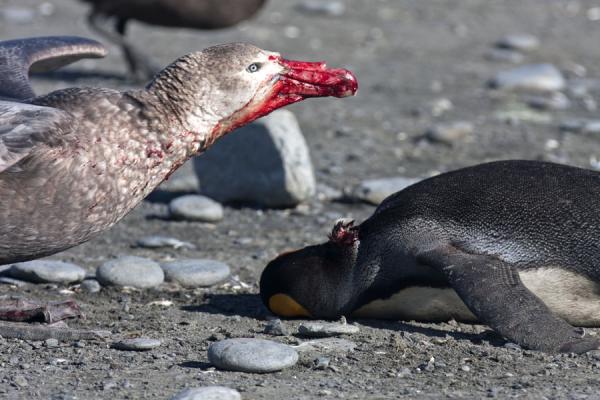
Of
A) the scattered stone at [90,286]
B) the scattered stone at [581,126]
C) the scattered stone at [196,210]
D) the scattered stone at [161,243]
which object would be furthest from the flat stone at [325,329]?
the scattered stone at [581,126]

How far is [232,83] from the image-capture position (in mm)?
5676

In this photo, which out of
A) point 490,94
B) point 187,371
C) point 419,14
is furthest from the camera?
point 419,14

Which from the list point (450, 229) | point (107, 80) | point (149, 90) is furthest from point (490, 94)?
point (149, 90)

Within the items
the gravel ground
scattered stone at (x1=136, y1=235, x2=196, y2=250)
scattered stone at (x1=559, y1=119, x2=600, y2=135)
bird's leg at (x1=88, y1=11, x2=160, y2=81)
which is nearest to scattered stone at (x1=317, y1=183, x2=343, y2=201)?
the gravel ground

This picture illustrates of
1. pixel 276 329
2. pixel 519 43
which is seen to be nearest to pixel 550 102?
pixel 519 43

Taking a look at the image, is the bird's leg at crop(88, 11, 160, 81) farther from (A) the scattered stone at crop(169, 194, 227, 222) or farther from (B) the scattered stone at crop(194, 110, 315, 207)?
(A) the scattered stone at crop(169, 194, 227, 222)

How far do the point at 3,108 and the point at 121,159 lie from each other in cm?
62

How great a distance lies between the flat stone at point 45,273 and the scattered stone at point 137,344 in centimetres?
140

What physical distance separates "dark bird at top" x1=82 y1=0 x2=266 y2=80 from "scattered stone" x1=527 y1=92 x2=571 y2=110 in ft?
11.4

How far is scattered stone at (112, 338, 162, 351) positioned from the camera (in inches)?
230

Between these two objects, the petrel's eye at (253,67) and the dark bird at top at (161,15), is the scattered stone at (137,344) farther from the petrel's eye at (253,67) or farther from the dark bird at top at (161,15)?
the dark bird at top at (161,15)

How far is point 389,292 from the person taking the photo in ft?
21.2

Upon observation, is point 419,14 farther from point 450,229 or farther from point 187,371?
point 187,371

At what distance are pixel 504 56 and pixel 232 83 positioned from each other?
10834mm
